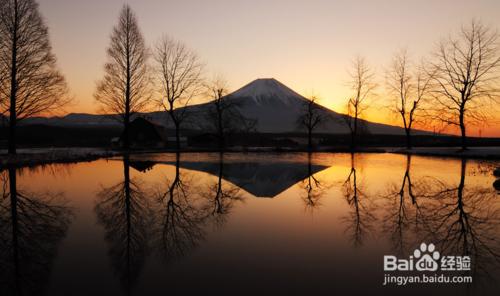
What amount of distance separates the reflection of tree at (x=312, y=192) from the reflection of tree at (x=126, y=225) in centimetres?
513

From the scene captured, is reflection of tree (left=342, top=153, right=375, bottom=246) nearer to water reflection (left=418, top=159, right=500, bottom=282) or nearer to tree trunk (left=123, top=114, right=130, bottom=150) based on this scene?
water reflection (left=418, top=159, right=500, bottom=282)

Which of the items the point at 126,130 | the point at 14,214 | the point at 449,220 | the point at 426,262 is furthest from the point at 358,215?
the point at 126,130

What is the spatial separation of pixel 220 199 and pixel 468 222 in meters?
7.26

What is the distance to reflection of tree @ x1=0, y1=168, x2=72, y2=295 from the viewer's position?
5.01 metres

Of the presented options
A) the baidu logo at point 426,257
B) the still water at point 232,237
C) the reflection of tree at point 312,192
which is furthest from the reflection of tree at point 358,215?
the baidu logo at point 426,257

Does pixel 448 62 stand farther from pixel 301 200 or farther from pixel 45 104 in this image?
pixel 45 104

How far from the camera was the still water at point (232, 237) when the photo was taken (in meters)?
5.03

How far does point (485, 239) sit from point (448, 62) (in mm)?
34493

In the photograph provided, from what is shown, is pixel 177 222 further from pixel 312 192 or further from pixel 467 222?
pixel 467 222

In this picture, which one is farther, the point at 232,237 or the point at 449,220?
the point at 449,220

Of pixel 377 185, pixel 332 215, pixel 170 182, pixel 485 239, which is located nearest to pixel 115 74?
pixel 170 182

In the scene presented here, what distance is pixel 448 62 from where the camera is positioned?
117 feet

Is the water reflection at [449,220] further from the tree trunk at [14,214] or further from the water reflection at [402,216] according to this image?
the tree trunk at [14,214]

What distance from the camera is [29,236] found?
7145 mm
